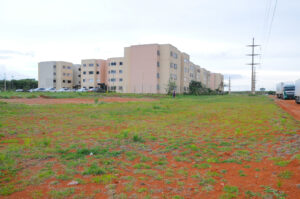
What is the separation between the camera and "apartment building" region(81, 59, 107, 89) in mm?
81688

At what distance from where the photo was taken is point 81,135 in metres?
8.69

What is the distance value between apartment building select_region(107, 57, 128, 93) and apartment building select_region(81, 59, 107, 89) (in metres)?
6.57

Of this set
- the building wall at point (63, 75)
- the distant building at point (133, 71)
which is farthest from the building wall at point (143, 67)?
the building wall at point (63, 75)

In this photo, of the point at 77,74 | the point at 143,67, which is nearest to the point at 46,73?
the point at 77,74

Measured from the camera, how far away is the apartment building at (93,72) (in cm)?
8169

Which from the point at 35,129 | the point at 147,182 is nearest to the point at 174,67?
the point at 35,129

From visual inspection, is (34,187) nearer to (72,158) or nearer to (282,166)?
(72,158)

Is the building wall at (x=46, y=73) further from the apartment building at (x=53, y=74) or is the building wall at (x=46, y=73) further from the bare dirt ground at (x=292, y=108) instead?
the bare dirt ground at (x=292, y=108)

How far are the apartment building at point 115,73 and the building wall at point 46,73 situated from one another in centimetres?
2688

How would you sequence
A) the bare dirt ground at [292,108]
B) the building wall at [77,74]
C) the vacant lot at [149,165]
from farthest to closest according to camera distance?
1. the building wall at [77,74]
2. the bare dirt ground at [292,108]
3. the vacant lot at [149,165]

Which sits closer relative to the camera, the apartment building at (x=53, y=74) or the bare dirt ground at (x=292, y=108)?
the bare dirt ground at (x=292, y=108)

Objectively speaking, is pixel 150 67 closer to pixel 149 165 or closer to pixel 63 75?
pixel 63 75

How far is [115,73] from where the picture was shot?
246ft

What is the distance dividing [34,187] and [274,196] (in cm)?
431
